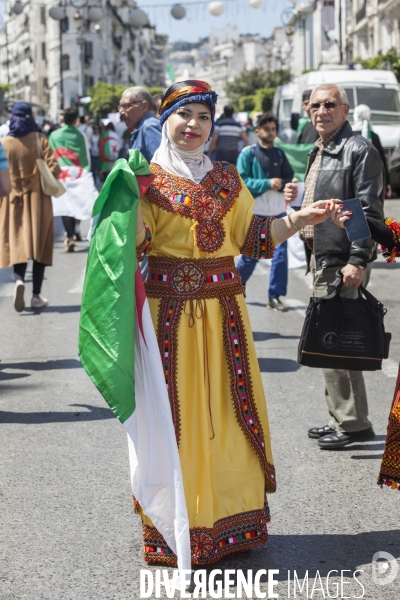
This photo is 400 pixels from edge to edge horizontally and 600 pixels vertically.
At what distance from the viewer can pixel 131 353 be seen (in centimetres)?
380

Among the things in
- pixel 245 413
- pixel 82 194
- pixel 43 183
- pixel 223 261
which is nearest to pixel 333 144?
pixel 223 261

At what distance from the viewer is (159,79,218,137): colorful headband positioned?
13.6ft

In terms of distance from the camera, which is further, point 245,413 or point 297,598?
point 245,413

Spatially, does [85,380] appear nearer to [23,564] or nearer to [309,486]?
[309,486]

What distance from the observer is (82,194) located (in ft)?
47.0

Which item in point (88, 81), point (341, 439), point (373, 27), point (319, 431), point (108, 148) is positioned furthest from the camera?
point (88, 81)

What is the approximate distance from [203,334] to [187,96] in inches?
37.4

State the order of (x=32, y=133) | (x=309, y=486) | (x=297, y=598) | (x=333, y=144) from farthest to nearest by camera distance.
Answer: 1. (x=32, y=133)
2. (x=333, y=144)
3. (x=309, y=486)
4. (x=297, y=598)

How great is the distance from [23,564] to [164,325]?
112 centimetres

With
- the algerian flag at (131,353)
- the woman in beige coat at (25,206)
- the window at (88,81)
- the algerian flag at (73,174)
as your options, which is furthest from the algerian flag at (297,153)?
the window at (88,81)

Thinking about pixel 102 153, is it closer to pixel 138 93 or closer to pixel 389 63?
pixel 138 93

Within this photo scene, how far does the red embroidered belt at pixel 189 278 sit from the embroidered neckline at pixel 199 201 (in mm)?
77

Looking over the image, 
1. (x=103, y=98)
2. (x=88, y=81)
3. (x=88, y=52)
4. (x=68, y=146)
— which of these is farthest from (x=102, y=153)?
(x=88, y=52)

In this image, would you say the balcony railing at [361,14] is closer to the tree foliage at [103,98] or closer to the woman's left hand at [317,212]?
the tree foliage at [103,98]
